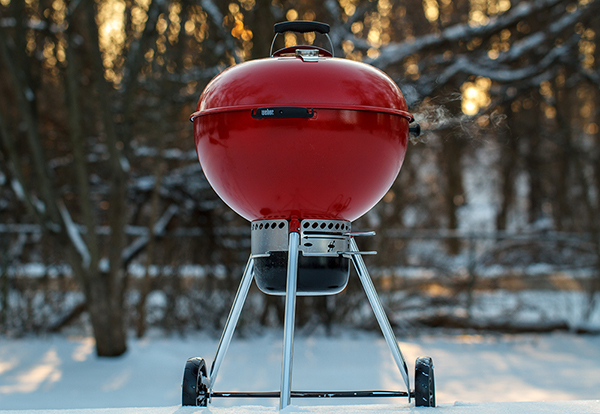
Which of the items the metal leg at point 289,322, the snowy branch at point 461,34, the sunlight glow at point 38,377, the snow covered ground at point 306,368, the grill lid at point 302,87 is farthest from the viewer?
the snowy branch at point 461,34

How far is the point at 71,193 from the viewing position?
258 inches

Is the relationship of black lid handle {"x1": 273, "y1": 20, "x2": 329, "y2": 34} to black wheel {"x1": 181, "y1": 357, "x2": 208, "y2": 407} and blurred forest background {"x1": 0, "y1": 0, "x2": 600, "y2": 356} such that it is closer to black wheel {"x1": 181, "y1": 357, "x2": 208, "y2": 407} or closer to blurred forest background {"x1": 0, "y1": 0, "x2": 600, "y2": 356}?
black wheel {"x1": 181, "y1": 357, "x2": 208, "y2": 407}

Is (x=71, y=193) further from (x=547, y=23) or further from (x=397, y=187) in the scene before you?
(x=547, y=23)

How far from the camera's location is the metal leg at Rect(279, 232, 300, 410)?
1.93 meters

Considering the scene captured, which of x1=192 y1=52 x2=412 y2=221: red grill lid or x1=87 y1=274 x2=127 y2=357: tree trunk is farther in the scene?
x1=87 y1=274 x2=127 y2=357: tree trunk

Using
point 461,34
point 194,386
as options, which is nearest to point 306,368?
point 194,386

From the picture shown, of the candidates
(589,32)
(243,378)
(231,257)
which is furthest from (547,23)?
(243,378)

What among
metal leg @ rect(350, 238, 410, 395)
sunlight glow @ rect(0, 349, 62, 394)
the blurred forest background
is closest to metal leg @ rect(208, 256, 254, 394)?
metal leg @ rect(350, 238, 410, 395)

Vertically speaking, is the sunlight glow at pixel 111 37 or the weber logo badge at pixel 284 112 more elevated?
the sunlight glow at pixel 111 37

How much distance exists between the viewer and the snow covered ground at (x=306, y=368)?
3.92 m

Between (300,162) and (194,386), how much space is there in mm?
890

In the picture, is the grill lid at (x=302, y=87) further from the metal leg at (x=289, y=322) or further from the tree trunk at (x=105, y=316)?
the tree trunk at (x=105, y=316)

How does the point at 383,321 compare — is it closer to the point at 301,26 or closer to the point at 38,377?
the point at 301,26

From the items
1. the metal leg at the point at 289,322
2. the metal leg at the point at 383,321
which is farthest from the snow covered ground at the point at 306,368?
the metal leg at the point at 289,322
